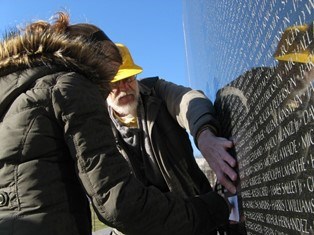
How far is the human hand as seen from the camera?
1735 millimetres

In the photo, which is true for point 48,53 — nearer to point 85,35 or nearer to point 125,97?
point 85,35

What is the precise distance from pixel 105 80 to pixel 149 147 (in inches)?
31.0

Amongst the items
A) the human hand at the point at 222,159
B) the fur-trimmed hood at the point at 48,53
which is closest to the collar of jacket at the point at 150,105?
the human hand at the point at 222,159

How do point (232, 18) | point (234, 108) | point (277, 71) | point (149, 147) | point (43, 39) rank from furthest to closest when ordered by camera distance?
point (149, 147) < point (234, 108) < point (232, 18) < point (43, 39) < point (277, 71)


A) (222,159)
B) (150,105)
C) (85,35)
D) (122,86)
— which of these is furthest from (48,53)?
(122,86)

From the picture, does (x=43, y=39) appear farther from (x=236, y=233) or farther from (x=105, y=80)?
(x=236, y=233)

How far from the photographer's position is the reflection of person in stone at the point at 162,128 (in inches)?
83.0

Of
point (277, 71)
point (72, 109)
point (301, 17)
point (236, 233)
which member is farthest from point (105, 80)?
point (236, 233)

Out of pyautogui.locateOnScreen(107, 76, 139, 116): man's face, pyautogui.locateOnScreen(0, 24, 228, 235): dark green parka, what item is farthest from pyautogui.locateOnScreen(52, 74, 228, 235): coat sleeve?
pyautogui.locateOnScreen(107, 76, 139, 116): man's face

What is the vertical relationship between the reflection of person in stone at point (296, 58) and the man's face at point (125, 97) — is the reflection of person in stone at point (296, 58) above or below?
above

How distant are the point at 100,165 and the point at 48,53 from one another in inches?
15.6

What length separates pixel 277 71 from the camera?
3.37 feet

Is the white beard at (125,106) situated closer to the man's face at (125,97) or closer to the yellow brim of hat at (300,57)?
the man's face at (125,97)

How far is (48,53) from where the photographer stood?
1393 mm
